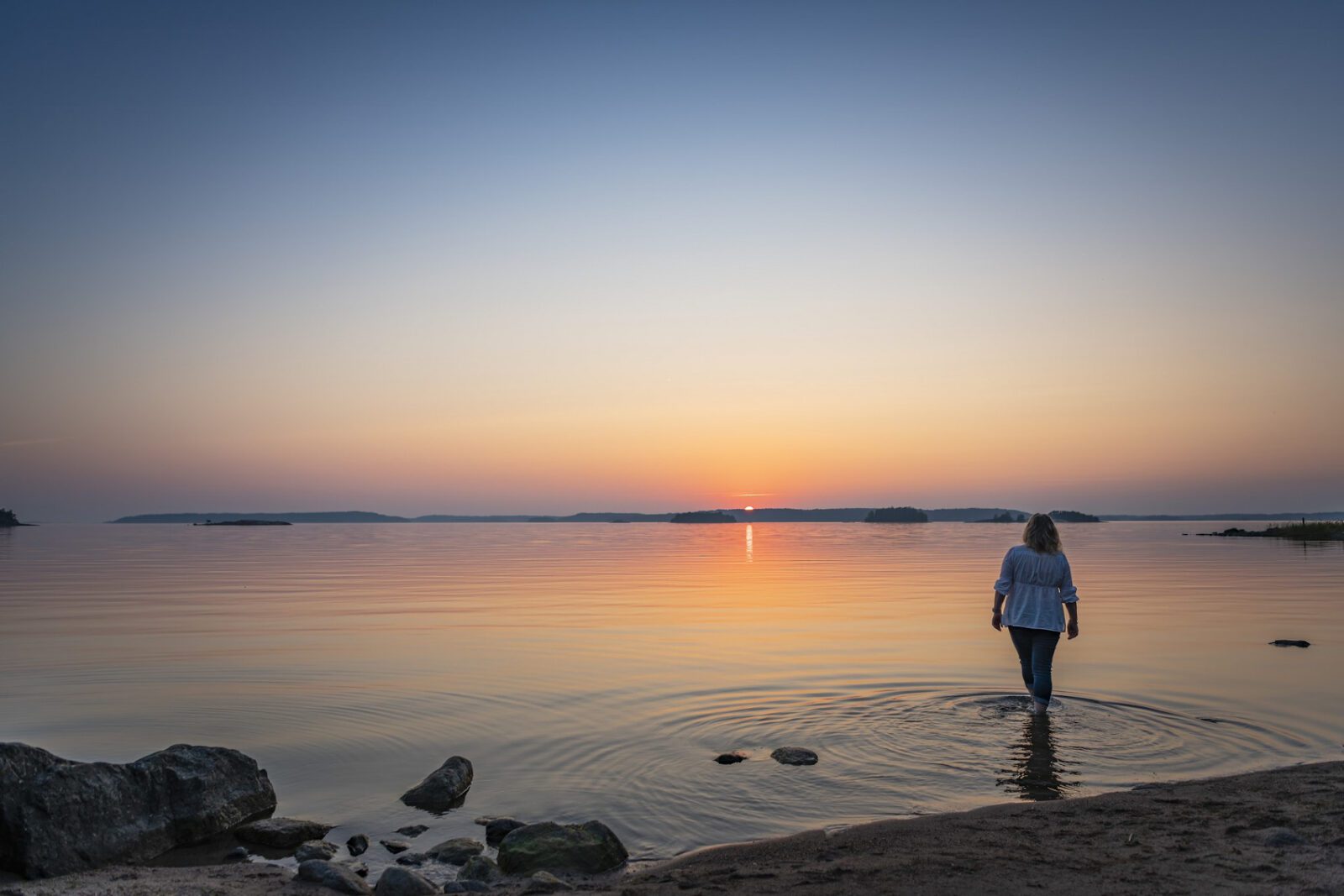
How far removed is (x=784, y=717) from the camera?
43.2 ft

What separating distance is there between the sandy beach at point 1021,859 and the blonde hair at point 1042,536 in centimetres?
411

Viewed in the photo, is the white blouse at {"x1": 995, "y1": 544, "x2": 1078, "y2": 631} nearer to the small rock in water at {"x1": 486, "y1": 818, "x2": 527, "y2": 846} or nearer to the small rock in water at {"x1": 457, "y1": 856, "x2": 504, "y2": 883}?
the small rock in water at {"x1": 486, "y1": 818, "x2": 527, "y2": 846}

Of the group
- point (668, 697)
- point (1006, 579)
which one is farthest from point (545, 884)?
point (1006, 579)

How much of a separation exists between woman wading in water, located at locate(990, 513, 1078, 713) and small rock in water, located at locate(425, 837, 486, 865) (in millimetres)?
7464

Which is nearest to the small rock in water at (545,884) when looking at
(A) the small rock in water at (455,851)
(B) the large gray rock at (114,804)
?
(A) the small rock in water at (455,851)

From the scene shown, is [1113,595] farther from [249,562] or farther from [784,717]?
[249,562]

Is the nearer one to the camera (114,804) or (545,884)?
(545,884)

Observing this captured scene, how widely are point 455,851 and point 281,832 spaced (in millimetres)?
1834

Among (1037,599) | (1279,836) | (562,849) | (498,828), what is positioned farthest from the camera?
(1037,599)

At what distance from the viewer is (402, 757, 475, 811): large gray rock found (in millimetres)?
9648

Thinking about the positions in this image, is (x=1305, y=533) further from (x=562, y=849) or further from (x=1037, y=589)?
(x=562, y=849)

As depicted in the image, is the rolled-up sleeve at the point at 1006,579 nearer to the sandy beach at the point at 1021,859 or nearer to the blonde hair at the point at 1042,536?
the blonde hair at the point at 1042,536

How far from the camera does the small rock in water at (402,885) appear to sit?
7.04m

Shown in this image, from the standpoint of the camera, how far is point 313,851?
26.3 ft
